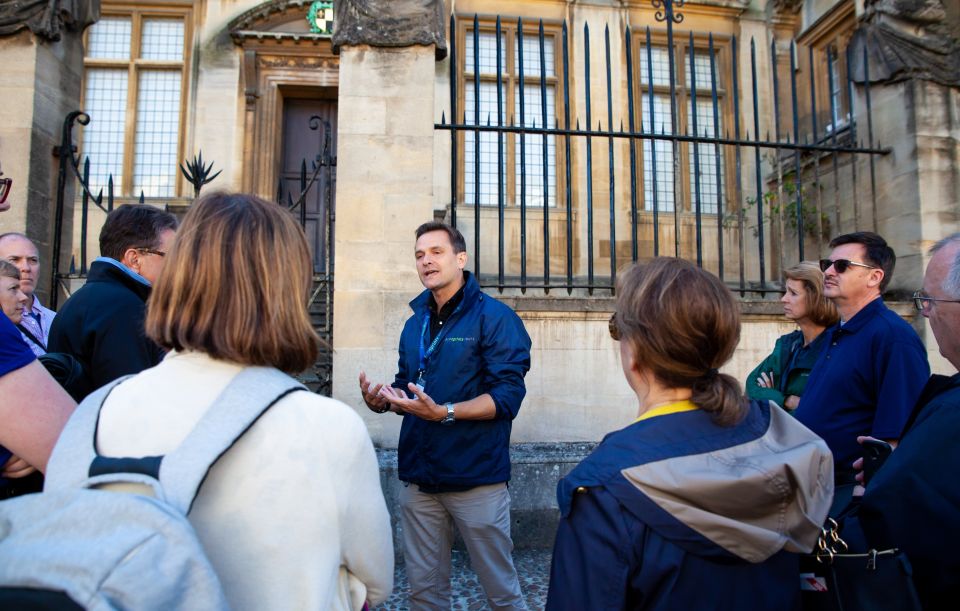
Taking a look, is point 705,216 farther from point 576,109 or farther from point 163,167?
point 163,167

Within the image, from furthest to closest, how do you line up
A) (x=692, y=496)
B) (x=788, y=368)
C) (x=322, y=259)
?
(x=322, y=259), (x=788, y=368), (x=692, y=496)

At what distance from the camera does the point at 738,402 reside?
1.49m

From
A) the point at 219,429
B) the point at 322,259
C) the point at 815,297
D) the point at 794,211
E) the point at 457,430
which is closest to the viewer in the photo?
the point at 219,429

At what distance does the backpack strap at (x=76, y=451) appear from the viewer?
1.17 m

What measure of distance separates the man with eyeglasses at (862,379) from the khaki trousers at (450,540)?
1383mm

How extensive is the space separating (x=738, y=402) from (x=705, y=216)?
382 inches

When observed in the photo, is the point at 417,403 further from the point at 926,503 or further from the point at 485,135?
the point at 485,135

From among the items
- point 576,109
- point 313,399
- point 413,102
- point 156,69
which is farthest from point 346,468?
point 156,69

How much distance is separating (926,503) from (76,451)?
1.79m

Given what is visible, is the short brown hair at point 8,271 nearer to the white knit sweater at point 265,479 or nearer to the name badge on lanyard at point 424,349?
the name badge on lanyard at point 424,349

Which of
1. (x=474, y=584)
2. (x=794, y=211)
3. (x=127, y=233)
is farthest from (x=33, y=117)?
(x=794, y=211)

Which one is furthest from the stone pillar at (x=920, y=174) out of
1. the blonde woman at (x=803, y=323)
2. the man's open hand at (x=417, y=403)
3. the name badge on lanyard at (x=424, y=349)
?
the man's open hand at (x=417, y=403)

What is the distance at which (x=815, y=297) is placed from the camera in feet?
11.2

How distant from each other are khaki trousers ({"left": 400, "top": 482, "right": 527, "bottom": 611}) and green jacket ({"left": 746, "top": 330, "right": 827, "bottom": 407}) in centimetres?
146
